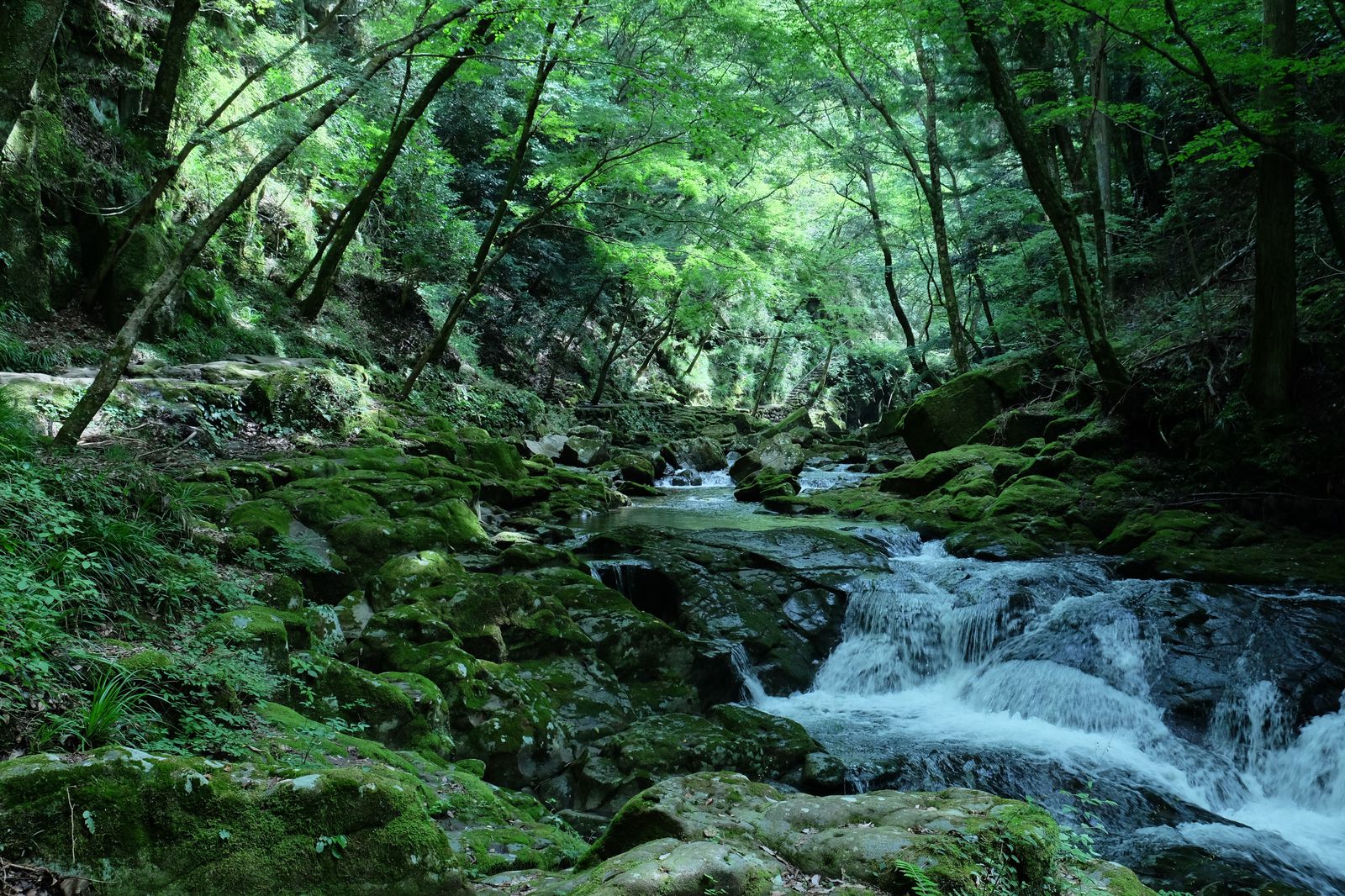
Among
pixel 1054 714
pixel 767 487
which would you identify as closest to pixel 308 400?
pixel 767 487

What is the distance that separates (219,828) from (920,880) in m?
2.35

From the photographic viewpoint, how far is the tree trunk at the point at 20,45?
421 centimetres

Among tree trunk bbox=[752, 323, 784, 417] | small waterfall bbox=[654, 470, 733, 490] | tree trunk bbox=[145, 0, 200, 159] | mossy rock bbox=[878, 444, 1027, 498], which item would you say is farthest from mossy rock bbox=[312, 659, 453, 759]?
tree trunk bbox=[752, 323, 784, 417]

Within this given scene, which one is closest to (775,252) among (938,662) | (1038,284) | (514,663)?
(1038,284)

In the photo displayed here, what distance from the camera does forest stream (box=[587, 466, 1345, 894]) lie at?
507 centimetres

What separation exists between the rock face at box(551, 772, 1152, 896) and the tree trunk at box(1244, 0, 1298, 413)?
843 cm

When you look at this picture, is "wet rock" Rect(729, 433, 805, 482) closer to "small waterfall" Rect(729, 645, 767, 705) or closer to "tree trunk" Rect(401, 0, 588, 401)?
"tree trunk" Rect(401, 0, 588, 401)

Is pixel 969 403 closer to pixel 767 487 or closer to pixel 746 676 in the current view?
pixel 767 487

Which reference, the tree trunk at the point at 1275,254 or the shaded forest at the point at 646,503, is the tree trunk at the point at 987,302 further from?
the tree trunk at the point at 1275,254

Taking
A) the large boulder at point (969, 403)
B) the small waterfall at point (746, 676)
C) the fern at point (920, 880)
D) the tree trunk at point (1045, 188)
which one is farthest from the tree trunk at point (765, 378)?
the fern at point (920, 880)

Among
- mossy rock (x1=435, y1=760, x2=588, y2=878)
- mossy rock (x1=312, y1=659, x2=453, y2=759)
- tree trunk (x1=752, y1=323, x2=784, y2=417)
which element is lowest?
mossy rock (x1=435, y1=760, x2=588, y2=878)

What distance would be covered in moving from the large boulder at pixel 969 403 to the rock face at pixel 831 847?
12.4 meters

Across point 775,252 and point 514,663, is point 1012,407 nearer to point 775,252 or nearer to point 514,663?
point 775,252

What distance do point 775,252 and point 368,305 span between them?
10310mm
